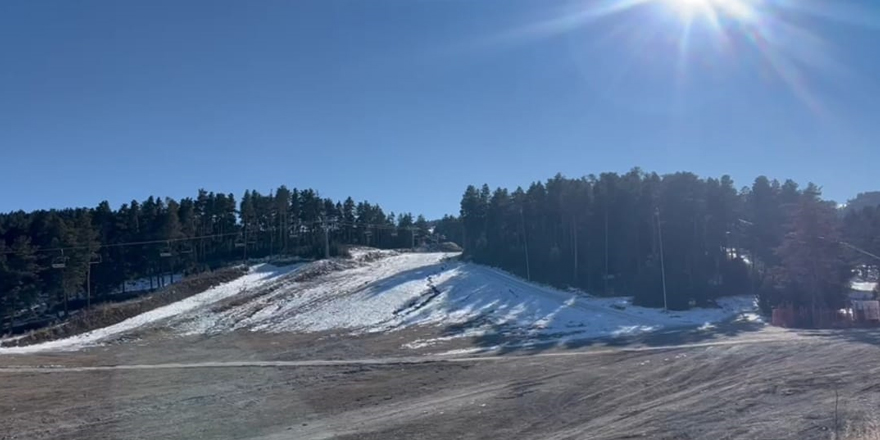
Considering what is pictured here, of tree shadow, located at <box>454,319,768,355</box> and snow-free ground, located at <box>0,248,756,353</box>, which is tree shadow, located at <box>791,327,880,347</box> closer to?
tree shadow, located at <box>454,319,768,355</box>

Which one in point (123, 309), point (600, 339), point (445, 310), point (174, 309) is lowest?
point (600, 339)

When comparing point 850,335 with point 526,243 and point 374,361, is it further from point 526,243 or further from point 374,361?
point 526,243

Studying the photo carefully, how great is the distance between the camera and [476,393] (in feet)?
82.6

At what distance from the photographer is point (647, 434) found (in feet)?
55.0

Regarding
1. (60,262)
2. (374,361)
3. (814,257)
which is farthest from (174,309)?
(814,257)

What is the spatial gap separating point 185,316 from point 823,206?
50574mm

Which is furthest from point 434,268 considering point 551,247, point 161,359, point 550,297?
point 161,359

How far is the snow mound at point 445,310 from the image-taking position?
2128 inches

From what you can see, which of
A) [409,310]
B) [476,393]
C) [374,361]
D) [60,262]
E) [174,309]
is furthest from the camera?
[174,309]

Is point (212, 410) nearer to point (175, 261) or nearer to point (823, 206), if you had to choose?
point (823, 206)

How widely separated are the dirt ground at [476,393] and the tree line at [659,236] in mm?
23769

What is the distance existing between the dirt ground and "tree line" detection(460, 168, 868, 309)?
2377cm

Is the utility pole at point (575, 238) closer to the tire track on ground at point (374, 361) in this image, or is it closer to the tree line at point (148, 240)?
the tree line at point (148, 240)

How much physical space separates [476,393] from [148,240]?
63.7 meters
